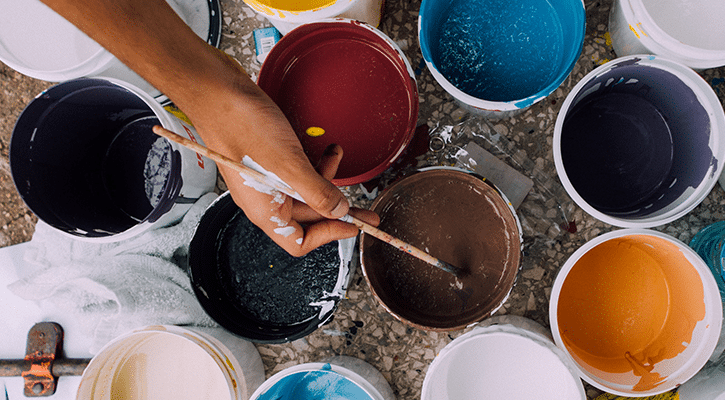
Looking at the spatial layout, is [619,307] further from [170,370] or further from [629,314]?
[170,370]

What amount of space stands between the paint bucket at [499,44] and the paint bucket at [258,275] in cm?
76

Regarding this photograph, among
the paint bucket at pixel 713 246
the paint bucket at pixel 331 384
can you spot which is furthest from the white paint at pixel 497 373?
the paint bucket at pixel 713 246

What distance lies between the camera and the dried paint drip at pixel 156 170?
4.72 ft

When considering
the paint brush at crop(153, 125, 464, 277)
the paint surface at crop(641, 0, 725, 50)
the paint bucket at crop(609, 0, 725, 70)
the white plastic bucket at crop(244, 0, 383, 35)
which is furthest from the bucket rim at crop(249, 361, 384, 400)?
the paint surface at crop(641, 0, 725, 50)

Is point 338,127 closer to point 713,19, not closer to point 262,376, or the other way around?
point 262,376

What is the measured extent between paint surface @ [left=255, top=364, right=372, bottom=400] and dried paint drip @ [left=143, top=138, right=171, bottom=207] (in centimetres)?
84

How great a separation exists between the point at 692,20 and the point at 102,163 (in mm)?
2168

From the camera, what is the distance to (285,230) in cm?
111

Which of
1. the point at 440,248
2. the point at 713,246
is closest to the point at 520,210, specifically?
the point at 440,248

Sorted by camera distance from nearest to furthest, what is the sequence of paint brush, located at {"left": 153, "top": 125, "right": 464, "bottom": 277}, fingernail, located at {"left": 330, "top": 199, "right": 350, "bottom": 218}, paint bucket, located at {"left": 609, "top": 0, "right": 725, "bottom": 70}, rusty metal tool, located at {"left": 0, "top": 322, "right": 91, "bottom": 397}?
paint brush, located at {"left": 153, "top": 125, "right": 464, "bottom": 277} → fingernail, located at {"left": 330, "top": 199, "right": 350, "bottom": 218} → paint bucket, located at {"left": 609, "top": 0, "right": 725, "bottom": 70} → rusty metal tool, located at {"left": 0, "top": 322, "right": 91, "bottom": 397}

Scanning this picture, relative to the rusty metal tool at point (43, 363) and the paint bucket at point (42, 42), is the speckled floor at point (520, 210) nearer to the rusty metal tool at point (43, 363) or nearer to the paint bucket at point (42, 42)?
the paint bucket at point (42, 42)

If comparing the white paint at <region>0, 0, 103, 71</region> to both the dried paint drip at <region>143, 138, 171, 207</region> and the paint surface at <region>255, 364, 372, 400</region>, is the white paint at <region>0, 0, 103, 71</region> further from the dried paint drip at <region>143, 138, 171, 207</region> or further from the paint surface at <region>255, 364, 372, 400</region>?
the paint surface at <region>255, 364, 372, 400</region>

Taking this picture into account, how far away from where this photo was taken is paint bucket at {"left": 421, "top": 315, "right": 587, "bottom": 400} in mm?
1236

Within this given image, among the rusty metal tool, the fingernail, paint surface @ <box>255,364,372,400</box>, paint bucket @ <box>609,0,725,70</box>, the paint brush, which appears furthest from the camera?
the rusty metal tool
